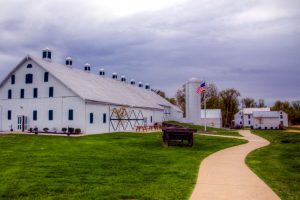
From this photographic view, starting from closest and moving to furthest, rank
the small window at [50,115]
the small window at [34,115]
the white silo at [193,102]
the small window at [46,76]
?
the small window at [50,115]
the small window at [46,76]
the small window at [34,115]
the white silo at [193,102]

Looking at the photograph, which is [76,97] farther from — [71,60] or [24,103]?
[71,60]

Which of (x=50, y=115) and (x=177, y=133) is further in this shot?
(x=50, y=115)

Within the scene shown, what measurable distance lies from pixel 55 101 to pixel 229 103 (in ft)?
240

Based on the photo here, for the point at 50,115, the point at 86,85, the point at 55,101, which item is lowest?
the point at 50,115

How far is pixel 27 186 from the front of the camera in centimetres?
917

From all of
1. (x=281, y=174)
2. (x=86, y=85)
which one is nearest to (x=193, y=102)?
(x=86, y=85)

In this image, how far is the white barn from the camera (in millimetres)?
36312

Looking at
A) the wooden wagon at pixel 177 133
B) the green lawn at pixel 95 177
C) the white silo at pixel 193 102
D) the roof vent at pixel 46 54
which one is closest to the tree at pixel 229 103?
the white silo at pixel 193 102

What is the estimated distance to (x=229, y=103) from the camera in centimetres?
10288

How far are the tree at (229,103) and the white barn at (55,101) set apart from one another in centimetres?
6116

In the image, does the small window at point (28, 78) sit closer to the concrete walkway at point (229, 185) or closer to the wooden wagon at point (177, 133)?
the wooden wagon at point (177, 133)

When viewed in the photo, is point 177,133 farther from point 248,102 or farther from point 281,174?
point 248,102

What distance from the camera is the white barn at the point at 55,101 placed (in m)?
36.3

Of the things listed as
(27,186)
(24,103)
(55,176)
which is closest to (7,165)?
(55,176)
